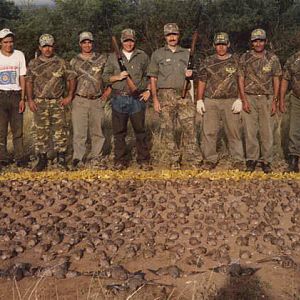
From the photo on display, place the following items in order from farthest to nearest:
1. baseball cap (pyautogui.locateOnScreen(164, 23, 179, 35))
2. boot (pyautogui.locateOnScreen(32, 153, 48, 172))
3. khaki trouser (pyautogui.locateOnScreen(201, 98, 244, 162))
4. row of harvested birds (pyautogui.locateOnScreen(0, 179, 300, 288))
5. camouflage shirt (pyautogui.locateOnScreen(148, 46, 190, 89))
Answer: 1. boot (pyautogui.locateOnScreen(32, 153, 48, 172))
2. khaki trouser (pyautogui.locateOnScreen(201, 98, 244, 162))
3. camouflage shirt (pyautogui.locateOnScreen(148, 46, 190, 89))
4. baseball cap (pyautogui.locateOnScreen(164, 23, 179, 35))
5. row of harvested birds (pyautogui.locateOnScreen(0, 179, 300, 288))

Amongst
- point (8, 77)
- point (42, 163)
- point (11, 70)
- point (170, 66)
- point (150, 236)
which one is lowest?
point (150, 236)

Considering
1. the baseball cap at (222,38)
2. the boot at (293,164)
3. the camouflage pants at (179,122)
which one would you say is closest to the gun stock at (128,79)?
the camouflage pants at (179,122)

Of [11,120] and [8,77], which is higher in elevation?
[8,77]

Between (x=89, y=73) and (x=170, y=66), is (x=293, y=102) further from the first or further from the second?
(x=89, y=73)

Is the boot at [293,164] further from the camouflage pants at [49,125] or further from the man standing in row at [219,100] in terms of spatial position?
the camouflage pants at [49,125]

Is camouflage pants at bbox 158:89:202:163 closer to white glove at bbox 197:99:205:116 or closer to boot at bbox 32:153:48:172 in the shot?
white glove at bbox 197:99:205:116

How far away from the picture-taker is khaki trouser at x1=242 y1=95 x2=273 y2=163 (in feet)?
25.5

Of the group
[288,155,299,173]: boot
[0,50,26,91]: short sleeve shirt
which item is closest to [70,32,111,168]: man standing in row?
[0,50,26,91]: short sleeve shirt

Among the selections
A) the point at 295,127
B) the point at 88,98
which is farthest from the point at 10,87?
the point at 295,127

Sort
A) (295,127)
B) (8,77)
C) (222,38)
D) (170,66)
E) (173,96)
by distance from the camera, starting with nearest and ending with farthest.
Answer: (222,38) < (170,66) < (173,96) < (8,77) < (295,127)

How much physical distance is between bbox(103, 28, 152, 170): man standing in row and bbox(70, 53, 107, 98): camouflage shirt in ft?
0.40

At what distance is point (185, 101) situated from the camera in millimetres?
7891

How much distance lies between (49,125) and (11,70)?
1.02 meters

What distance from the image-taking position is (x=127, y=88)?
7.78m
